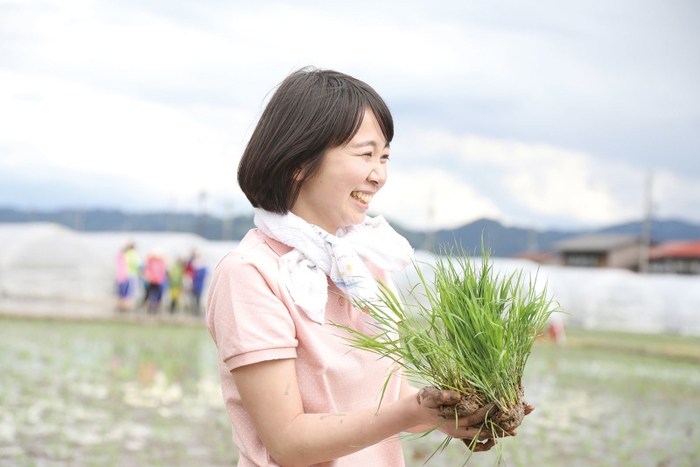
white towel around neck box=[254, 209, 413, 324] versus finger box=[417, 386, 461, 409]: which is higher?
white towel around neck box=[254, 209, 413, 324]

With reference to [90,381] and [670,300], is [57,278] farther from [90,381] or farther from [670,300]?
[670,300]

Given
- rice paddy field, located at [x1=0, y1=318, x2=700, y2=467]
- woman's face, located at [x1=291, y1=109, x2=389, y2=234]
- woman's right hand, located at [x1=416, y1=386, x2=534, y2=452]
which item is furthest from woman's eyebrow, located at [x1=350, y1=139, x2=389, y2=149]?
rice paddy field, located at [x1=0, y1=318, x2=700, y2=467]

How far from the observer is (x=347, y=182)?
1.88 m

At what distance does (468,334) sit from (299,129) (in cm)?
60

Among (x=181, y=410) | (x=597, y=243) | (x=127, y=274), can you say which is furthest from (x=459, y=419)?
(x=597, y=243)

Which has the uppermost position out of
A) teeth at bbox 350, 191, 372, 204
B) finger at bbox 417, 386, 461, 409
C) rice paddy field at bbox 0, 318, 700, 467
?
teeth at bbox 350, 191, 372, 204

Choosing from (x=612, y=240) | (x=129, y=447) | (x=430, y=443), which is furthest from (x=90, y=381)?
(x=612, y=240)

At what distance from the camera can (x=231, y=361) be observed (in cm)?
173

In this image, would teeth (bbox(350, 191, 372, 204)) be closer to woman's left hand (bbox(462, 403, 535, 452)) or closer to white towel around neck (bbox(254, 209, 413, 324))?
white towel around neck (bbox(254, 209, 413, 324))

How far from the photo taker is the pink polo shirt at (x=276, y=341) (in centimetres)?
172

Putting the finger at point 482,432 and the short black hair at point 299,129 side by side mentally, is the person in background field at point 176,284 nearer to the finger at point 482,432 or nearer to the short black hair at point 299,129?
the short black hair at point 299,129

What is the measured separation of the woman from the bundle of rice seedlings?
0.09 m

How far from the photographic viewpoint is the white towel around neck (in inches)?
71.7

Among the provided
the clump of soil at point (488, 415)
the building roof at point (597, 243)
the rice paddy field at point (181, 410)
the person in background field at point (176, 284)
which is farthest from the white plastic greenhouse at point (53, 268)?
the building roof at point (597, 243)
